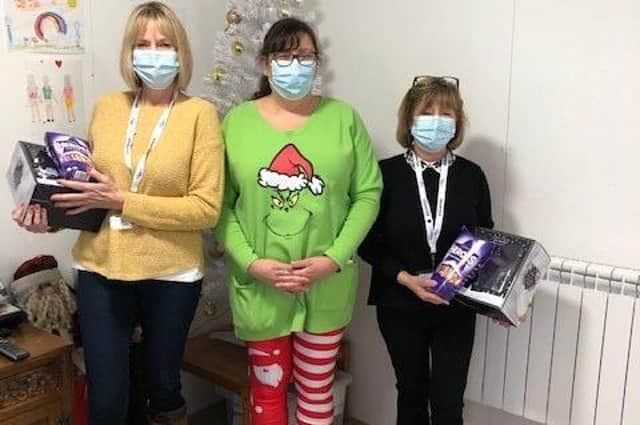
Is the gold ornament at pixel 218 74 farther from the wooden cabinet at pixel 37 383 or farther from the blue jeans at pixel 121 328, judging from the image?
the wooden cabinet at pixel 37 383

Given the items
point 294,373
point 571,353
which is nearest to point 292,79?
point 294,373

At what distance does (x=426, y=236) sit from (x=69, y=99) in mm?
1303

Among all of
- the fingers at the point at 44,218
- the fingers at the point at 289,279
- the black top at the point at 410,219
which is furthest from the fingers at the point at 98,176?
the black top at the point at 410,219

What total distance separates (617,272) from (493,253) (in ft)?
1.35

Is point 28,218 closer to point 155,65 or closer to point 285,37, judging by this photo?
point 155,65

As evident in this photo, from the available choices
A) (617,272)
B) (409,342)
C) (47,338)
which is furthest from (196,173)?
(617,272)

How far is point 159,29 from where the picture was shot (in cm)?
177

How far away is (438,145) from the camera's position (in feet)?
6.40

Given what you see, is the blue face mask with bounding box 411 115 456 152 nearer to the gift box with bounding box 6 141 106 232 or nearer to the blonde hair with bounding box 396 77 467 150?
the blonde hair with bounding box 396 77 467 150

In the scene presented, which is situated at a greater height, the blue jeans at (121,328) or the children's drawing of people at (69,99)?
the children's drawing of people at (69,99)

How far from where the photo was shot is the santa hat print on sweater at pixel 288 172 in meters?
1.86

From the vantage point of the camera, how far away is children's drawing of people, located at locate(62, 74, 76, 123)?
2.21 metres

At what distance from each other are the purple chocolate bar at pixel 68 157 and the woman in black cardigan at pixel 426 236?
0.89 m

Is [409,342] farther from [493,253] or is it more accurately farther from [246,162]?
[246,162]
